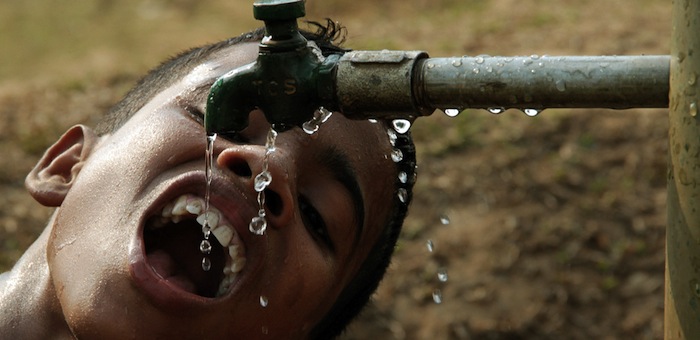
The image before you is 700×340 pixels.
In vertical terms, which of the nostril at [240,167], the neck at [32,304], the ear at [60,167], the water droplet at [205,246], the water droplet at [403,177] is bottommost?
the neck at [32,304]

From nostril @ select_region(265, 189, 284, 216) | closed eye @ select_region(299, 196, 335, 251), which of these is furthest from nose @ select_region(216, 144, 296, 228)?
closed eye @ select_region(299, 196, 335, 251)

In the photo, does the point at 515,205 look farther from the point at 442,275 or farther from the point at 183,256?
the point at 183,256

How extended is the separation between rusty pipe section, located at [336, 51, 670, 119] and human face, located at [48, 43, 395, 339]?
0.48 metres

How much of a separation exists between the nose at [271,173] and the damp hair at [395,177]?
1.33 feet

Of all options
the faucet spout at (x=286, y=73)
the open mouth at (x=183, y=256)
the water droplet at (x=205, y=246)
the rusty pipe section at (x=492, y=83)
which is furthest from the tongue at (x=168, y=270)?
the rusty pipe section at (x=492, y=83)

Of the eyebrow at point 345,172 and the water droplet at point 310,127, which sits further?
the eyebrow at point 345,172

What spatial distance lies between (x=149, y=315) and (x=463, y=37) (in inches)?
163

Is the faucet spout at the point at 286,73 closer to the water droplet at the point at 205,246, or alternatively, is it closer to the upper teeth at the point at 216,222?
the upper teeth at the point at 216,222

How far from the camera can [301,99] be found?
191 cm

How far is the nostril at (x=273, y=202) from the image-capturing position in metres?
2.30

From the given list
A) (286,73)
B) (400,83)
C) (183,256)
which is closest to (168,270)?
(183,256)

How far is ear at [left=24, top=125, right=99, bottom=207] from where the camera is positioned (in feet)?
9.12

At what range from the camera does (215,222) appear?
2275 mm

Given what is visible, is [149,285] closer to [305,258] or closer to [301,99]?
[305,258]
